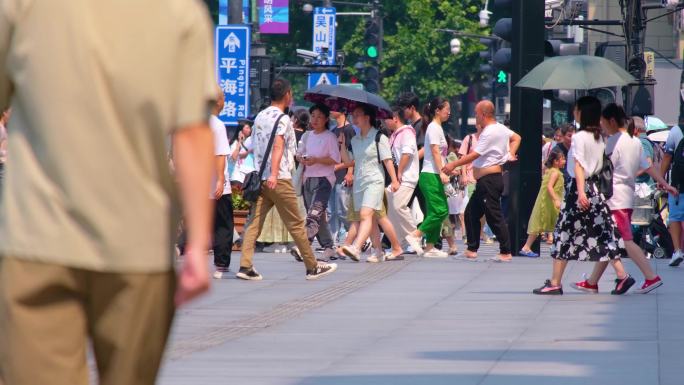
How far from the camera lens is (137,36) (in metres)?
3.80

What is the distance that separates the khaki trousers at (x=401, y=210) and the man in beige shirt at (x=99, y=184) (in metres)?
14.2

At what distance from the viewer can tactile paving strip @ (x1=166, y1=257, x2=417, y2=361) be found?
9.56m

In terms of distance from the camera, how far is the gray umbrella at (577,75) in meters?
16.4

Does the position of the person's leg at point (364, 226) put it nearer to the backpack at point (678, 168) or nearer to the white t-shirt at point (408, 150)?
the white t-shirt at point (408, 150)

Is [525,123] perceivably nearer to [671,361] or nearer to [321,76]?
[671,361]

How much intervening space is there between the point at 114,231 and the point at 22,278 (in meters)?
0.23

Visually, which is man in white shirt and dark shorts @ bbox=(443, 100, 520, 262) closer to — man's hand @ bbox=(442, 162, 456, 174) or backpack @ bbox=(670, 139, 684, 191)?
man's hand @ bbox=(442, 162, 456, 174)

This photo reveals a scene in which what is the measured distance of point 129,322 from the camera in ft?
12.5

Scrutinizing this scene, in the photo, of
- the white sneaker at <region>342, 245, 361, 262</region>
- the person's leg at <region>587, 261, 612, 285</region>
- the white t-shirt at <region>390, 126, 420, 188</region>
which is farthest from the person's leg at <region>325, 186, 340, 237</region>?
the person's leg at <region>587, 261, 612, 285</region>

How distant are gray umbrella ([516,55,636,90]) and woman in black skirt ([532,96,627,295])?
3.09 m

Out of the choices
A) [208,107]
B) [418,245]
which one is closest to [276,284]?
[418,245]

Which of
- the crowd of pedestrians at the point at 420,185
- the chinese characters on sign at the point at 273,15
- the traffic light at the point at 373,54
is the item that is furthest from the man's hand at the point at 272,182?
the traffic light at the point at 373,54

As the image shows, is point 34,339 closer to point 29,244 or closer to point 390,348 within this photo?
point 29,244

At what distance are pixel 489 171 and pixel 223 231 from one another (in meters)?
3.67
